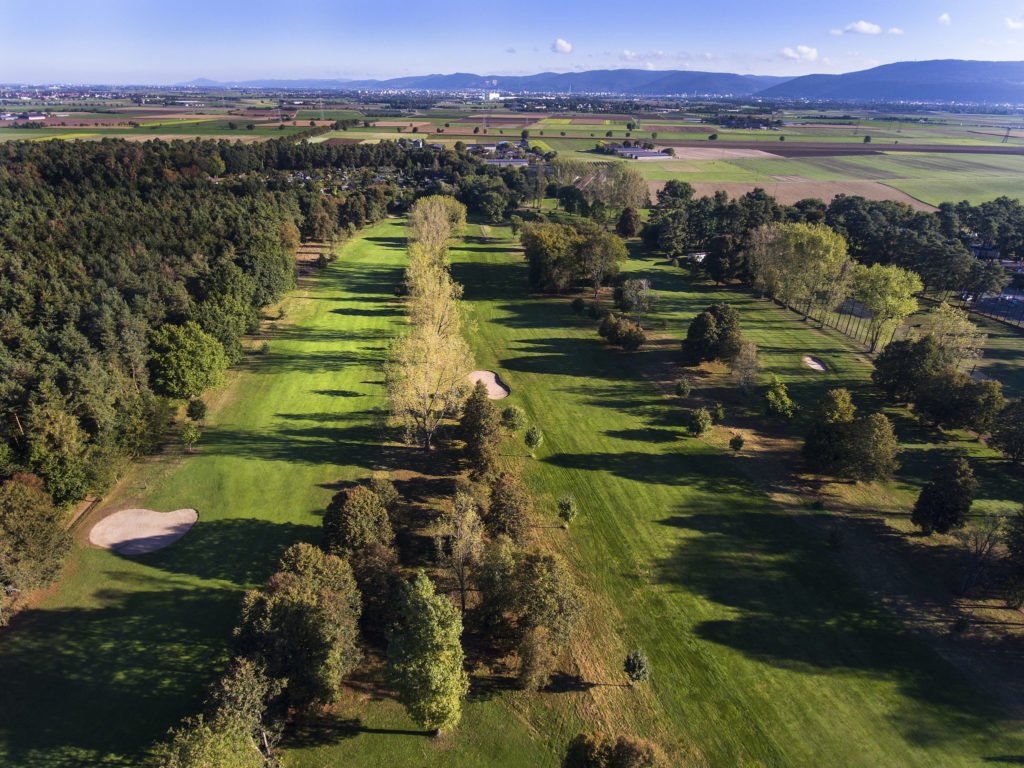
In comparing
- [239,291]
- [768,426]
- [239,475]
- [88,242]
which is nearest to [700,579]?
[768,426]

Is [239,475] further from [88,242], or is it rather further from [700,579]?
[88,242]

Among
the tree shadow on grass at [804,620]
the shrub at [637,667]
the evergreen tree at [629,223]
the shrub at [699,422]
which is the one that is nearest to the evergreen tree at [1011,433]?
the tree shadow on grass at [804,620]

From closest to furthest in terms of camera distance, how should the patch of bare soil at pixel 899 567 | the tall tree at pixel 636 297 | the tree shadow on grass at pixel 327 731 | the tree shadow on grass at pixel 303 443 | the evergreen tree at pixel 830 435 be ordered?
the tree shadow on grass at pixel 327 731
the patch of bare soil at pixel 899 567
the evergreen tree at pixel 830 435
the tree shadow on grass at pixel 303 443
the tall tree at pixel 636 297

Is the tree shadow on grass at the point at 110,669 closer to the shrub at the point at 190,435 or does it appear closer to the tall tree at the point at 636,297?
the shrub at the point at 190,435

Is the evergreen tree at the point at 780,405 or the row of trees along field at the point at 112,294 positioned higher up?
the row of trees along field at the point at 112,294

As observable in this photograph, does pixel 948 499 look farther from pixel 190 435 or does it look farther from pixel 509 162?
pixel 509 162

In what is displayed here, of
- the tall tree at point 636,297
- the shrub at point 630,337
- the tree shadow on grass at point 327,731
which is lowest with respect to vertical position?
the tree shadow on grass at point 327,731

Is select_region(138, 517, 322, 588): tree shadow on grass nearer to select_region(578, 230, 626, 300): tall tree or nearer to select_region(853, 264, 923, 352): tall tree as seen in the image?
select_region(578, 230, 626, 300): tall tree

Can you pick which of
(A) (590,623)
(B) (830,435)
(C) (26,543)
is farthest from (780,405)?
(C) (26,543)
